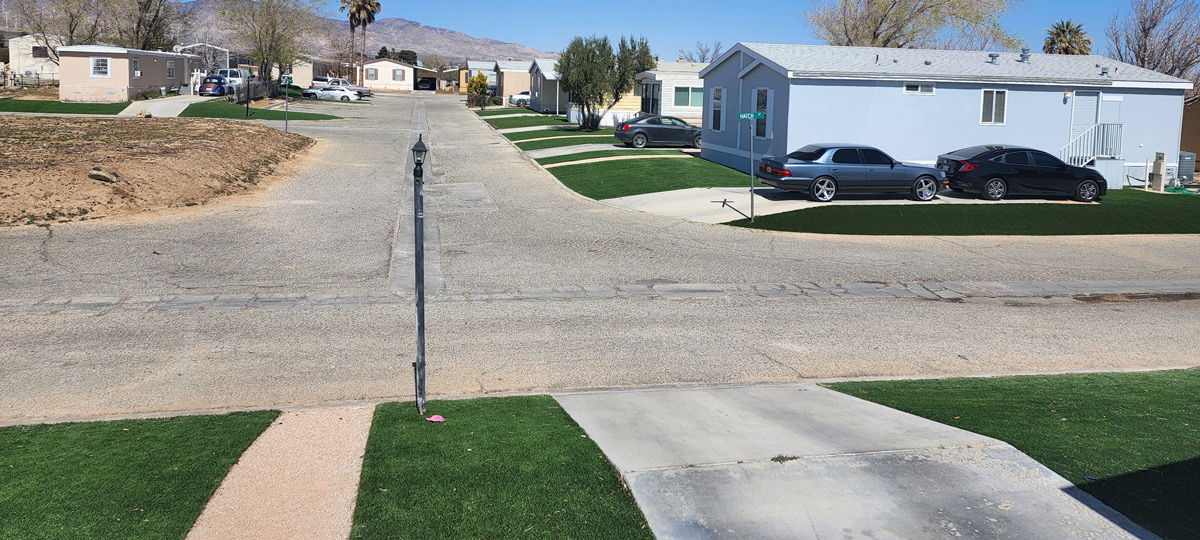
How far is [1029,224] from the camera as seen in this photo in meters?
20.1

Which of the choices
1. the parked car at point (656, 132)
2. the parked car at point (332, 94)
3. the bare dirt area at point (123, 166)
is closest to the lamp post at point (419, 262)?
the bare dirt area at point (123, 166)

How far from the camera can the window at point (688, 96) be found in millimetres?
41688

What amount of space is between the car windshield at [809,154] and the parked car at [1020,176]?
4024 mm

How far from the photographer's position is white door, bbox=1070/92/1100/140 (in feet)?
87.9

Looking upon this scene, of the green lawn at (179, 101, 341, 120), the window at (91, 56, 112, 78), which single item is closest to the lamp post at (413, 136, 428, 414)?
the green lawn at (179, 101, 341, 120)

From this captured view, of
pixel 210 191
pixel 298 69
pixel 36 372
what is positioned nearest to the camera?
pixel 36 372

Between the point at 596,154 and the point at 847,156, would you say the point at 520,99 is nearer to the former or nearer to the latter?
the point at 596,154

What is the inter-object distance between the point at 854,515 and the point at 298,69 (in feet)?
308

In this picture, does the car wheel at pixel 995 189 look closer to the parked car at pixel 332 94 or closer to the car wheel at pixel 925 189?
the car wheel at pixel 925 189

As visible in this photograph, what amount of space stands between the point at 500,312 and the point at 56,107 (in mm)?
42994

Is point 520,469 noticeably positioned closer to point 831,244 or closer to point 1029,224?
point 831,244

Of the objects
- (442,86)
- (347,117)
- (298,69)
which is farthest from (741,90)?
(442,86)

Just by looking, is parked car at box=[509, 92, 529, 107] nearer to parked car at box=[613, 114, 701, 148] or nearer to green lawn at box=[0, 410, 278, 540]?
parked car at box=[613, 114, 701, 148]

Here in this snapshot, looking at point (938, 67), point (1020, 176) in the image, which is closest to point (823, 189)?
point (1020, 176)
